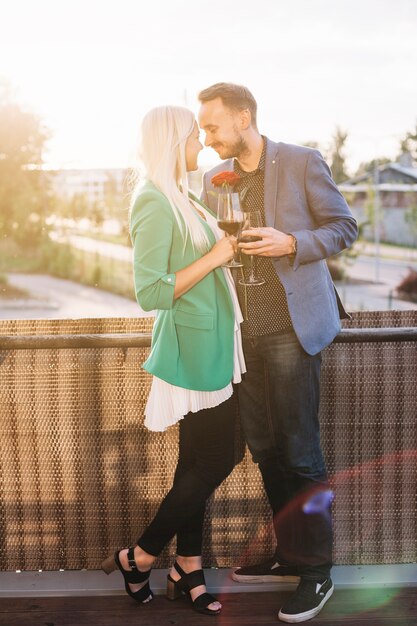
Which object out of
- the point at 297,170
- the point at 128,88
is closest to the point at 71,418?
the point at 297,170

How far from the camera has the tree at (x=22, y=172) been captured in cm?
2388

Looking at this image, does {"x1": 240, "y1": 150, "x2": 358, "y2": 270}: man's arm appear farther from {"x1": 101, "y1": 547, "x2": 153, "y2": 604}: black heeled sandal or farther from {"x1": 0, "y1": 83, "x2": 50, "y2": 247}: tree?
{"x1": 0, "y1": 83, "x2": 50, "y2": 247}: tree

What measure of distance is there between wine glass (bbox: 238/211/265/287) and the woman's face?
0.22 meters

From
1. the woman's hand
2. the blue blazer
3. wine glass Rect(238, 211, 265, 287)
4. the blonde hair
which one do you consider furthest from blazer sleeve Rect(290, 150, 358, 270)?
the blonde hair

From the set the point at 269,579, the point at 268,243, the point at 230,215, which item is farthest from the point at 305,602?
the point at 230,215

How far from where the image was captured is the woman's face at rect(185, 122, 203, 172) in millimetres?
2287

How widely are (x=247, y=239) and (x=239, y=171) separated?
0.47 metres

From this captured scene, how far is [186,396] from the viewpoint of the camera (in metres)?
2.33

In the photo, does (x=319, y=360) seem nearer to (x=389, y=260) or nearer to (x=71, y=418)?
(x=71, y=418)

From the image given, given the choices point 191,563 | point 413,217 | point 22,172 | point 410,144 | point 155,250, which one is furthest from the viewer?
point 410,144

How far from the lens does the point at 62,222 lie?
24344 millimetres

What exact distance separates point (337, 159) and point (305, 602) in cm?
2921

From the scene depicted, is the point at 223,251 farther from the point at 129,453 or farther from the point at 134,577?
the point at 134,577

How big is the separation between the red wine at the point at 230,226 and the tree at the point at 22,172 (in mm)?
22426
